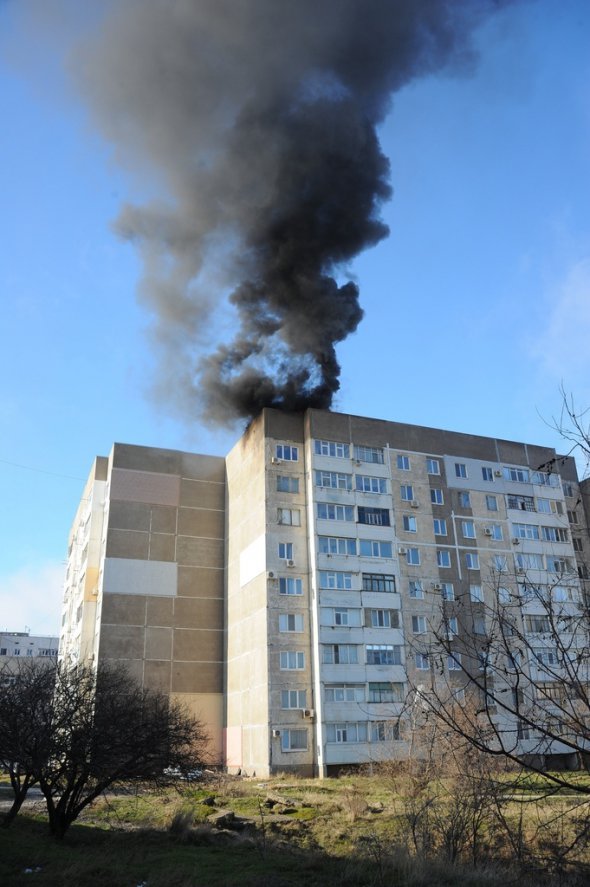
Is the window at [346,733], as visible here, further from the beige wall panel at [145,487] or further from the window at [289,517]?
the beige wall panel at [145,487]

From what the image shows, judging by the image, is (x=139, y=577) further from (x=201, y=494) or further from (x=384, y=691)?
(x=384, y=691)

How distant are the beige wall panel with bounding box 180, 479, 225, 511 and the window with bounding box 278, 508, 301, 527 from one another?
33.0 feet

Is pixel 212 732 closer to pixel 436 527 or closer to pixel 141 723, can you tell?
pixel 436 527

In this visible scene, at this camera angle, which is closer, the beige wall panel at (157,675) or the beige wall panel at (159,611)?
the beige wall panel at (157,675)

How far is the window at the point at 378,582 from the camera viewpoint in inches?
1978

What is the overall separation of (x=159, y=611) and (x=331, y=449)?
1820cm

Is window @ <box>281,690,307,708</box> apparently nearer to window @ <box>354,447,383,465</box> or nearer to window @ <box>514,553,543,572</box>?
window @ <box>354,447,383,465</box>

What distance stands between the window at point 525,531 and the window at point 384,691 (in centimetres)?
1695

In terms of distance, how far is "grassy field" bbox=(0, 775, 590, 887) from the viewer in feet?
52.4

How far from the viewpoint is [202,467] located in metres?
60.5

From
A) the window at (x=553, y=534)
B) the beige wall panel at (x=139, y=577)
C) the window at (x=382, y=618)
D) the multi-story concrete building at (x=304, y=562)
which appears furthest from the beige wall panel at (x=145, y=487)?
the window at (x=553, y=534)

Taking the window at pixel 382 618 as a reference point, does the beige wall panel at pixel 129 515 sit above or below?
above

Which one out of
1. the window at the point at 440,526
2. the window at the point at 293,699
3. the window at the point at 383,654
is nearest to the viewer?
the window at the point at 293,699

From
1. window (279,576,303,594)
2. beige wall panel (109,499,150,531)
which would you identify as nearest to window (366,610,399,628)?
window (279,576,303,594)
